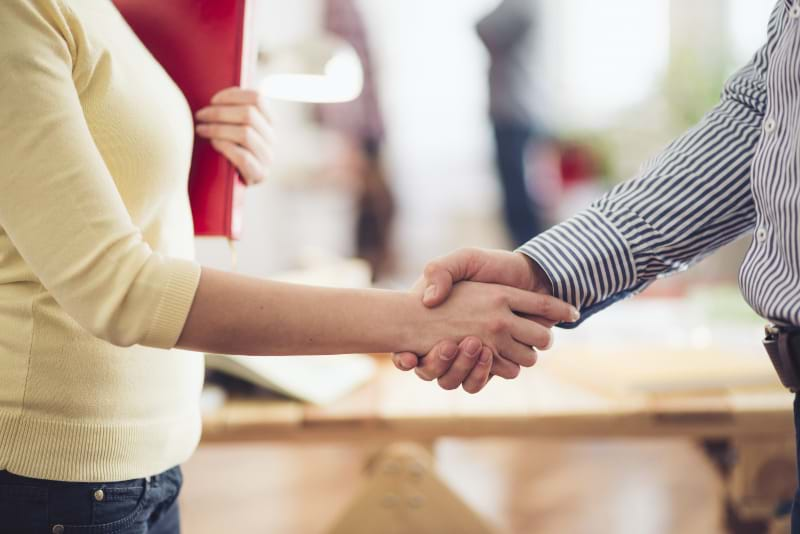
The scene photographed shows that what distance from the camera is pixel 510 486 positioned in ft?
7.25

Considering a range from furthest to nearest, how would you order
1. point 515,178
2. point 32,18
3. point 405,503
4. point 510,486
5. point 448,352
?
point 515,178
point 510,486
point 405,503
point 448,352
point 32,18

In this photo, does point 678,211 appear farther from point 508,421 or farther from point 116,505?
point 116,505

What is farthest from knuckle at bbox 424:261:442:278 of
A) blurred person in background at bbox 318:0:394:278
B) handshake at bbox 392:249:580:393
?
blurred person in background at bbox 318:0:394:278

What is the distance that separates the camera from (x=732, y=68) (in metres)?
4.08

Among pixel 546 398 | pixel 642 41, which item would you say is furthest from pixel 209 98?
pixel 642 41

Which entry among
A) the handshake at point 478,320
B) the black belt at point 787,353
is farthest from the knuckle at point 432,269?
the black belt at point 787,353

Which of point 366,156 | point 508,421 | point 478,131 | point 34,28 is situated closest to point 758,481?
point 508,421

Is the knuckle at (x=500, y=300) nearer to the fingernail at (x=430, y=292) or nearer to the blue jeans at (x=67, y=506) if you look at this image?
the fingernail at (x=430, y=292)

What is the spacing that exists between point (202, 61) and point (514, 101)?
2.85 m

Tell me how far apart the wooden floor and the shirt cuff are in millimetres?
1034

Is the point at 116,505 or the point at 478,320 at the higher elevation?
the point at 478,320

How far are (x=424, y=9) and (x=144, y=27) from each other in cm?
389

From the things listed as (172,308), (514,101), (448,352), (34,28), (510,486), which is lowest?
(510,486)

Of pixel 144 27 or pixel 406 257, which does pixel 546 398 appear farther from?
pixel 406 257
